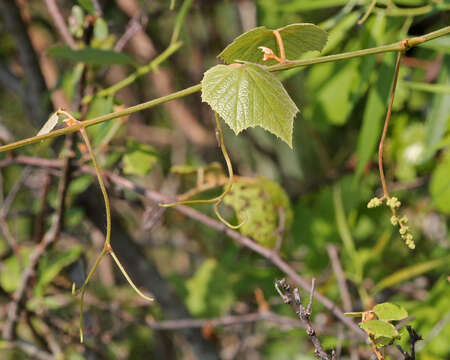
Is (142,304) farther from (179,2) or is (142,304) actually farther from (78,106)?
(179,2)

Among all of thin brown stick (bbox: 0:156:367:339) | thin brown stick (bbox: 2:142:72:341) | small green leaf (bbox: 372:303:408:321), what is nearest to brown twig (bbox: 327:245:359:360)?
thin brown stick (bbox: 0:156:367:339)

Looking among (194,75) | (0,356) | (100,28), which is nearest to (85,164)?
(100,28)

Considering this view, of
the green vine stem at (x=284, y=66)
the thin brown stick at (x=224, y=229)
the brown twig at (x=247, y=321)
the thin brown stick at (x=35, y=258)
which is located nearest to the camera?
the green vine stem at (x=284, y=66)

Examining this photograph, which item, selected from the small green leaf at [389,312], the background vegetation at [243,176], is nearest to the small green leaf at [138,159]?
the background vegetation at [243,176]

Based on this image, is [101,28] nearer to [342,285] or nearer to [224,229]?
[224,229]

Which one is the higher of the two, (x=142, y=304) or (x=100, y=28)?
(x=100, y=28)

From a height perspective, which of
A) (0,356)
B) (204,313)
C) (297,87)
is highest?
(297,87)

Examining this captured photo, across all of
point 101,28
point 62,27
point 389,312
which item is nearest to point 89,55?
point 101,28

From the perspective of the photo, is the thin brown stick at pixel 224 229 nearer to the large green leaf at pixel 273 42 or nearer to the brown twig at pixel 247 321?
the brown twig at pixel 247 321
